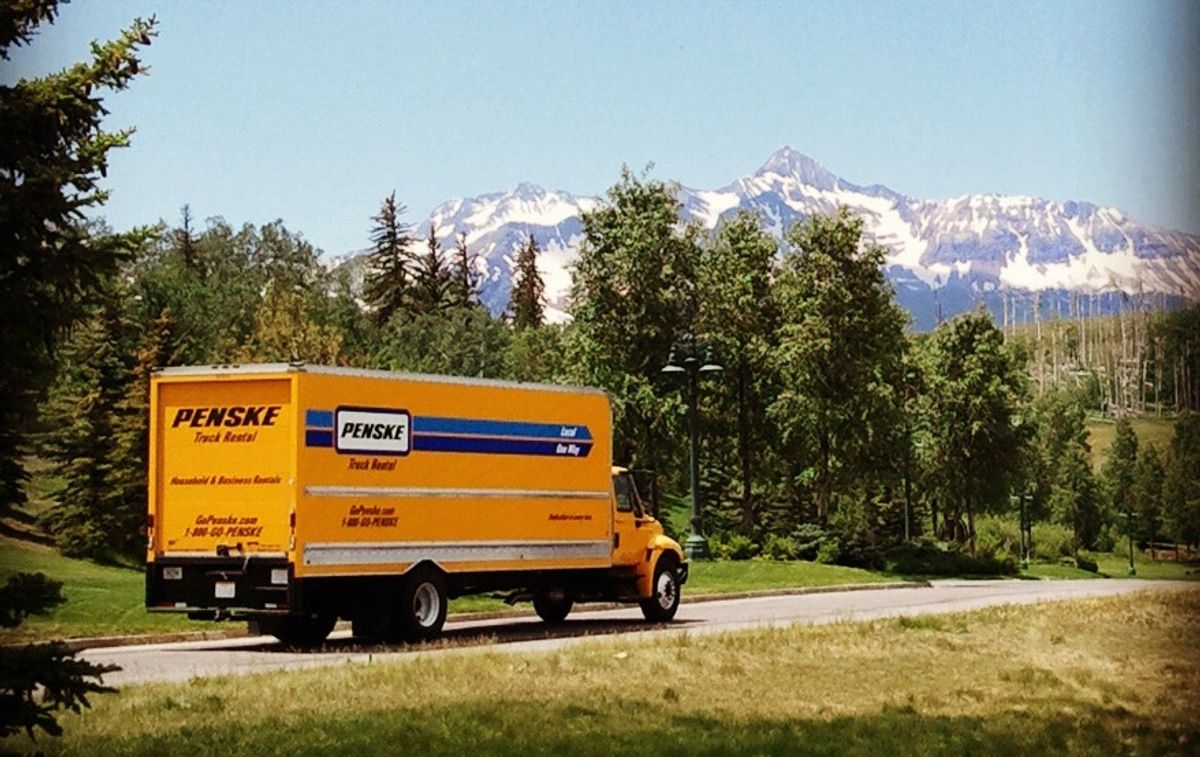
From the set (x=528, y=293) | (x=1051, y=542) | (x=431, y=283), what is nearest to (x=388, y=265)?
(x=431, y=283)

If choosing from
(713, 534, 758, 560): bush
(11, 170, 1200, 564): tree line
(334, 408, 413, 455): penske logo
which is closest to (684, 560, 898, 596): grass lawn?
(713, 534, 758, 560): bush

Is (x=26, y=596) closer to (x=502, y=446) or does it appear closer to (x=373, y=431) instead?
(x=373, y=431)

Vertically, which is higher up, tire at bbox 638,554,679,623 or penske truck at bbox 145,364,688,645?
penske truck at bbox 145,364,688,645

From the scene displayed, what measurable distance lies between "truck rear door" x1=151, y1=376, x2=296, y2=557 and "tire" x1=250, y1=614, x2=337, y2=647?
166 cm

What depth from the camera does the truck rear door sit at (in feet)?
65.3

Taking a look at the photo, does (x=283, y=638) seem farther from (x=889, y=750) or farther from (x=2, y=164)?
(x=2, y=164)

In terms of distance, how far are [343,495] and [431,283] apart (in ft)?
351

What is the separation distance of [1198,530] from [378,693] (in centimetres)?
1070

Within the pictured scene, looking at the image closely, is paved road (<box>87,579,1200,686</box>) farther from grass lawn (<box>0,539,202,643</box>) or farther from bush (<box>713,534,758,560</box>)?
bush (<box>713,534,758,560</box>)

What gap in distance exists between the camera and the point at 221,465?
20.3m

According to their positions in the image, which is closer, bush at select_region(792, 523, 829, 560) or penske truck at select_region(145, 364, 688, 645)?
penske truck at select_region(145, 364, 688, 645)

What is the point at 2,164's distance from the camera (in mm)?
7910

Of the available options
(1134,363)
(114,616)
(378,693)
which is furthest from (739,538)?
(1134,363)

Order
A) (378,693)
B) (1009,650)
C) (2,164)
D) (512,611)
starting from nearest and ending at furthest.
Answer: (2,164) → (378,693) → (1009,650) → (512,611)
